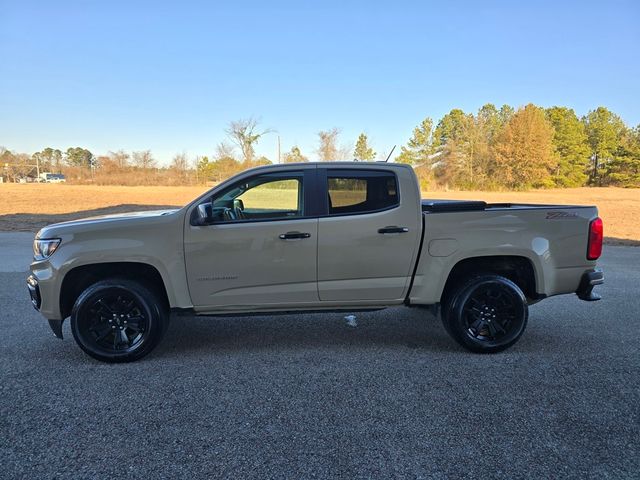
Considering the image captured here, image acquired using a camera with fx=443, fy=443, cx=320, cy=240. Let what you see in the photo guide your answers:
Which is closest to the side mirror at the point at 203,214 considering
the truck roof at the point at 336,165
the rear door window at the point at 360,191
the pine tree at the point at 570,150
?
the truck roof at the point at 336,165

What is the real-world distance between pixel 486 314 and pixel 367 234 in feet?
4.63

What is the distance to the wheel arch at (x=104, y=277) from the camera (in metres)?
4.08

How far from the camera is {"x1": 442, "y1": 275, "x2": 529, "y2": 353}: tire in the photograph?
13.9 ft

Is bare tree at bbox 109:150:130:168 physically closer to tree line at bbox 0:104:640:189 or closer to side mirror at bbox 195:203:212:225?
tree line at bbox 0:104:640:189

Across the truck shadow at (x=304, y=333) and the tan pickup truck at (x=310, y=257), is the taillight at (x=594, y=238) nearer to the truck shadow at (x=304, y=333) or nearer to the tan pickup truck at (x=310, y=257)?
the tan pickup truck at (x=310, y=257)

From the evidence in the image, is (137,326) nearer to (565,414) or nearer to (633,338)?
(565,414)

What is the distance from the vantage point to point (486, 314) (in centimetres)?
430

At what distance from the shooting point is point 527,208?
4352 millimetres

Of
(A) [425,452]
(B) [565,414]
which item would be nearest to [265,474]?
(A) [425,452]

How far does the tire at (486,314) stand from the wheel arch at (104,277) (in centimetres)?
277

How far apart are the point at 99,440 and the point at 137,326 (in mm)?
1367

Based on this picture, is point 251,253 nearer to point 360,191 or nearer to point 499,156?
point 360,191

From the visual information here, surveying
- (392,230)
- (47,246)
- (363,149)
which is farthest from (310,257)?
(363,149)

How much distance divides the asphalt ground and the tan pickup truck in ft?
1.42
